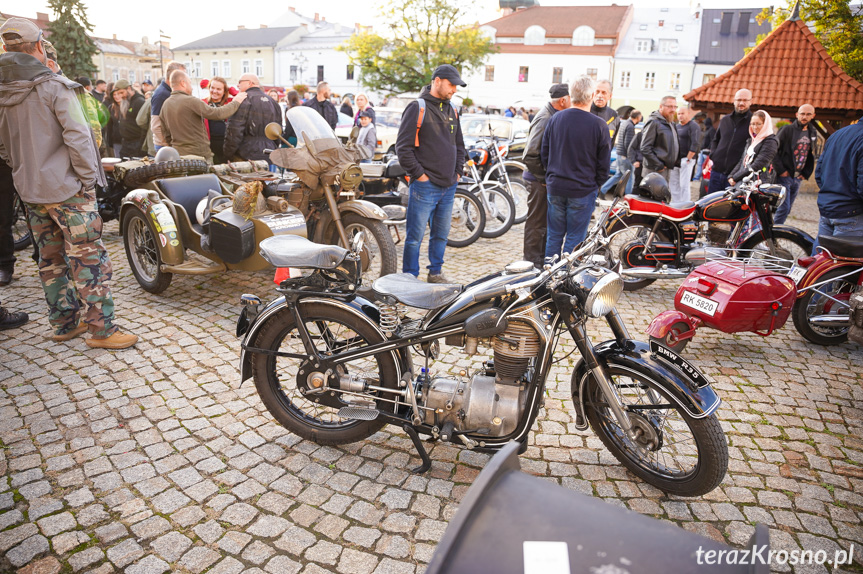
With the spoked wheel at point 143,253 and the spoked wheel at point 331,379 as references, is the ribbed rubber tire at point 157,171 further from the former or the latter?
the spoked wheel at point 331,379

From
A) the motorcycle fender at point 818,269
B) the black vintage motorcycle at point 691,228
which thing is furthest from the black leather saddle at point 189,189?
the motorcycle fender at point 818,269

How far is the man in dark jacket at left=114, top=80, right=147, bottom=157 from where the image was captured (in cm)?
988

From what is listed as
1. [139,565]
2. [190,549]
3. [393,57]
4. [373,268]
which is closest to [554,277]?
[190,549]

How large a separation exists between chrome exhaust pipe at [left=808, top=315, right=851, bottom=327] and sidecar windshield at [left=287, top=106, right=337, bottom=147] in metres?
4.52

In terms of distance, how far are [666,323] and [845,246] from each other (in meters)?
1.50

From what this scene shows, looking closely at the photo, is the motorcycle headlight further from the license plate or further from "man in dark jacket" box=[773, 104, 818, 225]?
"man in dark jacket" box=[773, 104, 818, 225]

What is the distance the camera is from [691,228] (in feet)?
19.4

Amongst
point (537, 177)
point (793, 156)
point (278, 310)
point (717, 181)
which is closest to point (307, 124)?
point (537, 177)

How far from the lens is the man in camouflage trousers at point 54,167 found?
376 cm

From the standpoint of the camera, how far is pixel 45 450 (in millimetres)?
3082

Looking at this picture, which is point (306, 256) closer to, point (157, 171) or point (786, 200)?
point (157, 171)

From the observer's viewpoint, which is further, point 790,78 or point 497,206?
point 790,78

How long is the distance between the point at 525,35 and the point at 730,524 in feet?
172

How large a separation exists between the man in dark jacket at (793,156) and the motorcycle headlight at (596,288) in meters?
6.82
